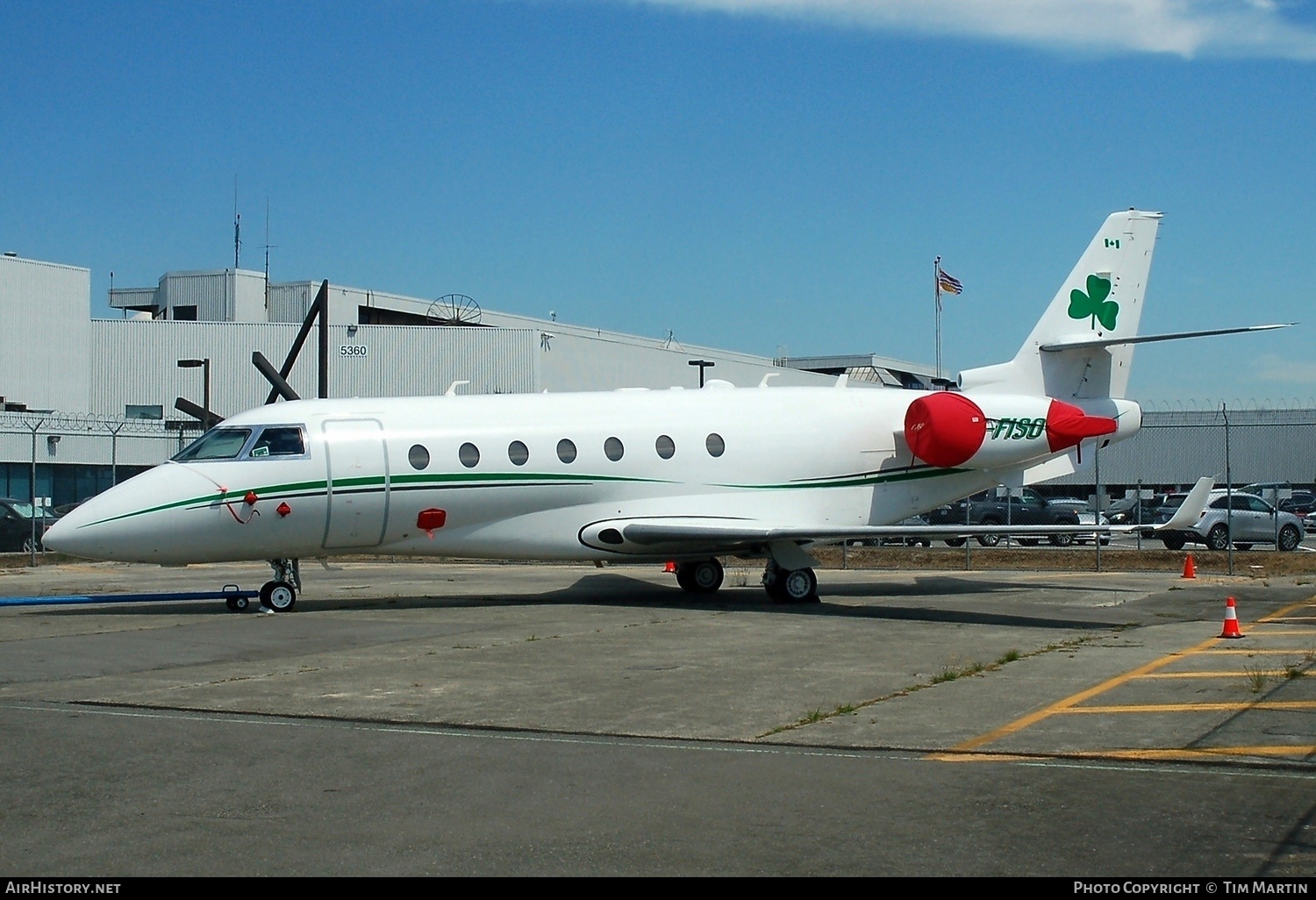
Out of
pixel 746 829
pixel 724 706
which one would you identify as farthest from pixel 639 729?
pixel 746 829

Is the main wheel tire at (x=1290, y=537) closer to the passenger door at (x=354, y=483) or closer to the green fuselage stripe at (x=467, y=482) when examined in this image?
the green fuselage stripe at (x=467, y=482)

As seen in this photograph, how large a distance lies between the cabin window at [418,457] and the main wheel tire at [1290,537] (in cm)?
2450

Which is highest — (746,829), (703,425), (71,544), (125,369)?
(125,369)

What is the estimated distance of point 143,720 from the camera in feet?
33.5

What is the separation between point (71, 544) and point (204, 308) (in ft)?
172

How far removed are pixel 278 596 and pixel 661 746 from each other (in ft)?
36.6

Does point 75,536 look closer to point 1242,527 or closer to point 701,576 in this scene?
point 701,576

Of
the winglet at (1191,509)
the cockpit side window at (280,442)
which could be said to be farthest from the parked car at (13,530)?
the winglet at (1191,509)

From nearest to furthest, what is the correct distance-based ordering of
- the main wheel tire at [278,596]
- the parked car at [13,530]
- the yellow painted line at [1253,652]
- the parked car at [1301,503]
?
1. the yellow painted line at [1253,652]
2. the main wheel tire at [278,596]
3. the parked car at [13,530]
4. the parked car at [1301,503]

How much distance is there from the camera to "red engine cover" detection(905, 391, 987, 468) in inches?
848

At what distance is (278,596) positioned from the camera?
1895 centimetres

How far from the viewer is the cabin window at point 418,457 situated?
19.2 meters

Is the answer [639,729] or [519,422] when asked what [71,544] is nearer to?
[519,422]

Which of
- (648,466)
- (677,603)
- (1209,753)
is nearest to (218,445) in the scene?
(648,466)
